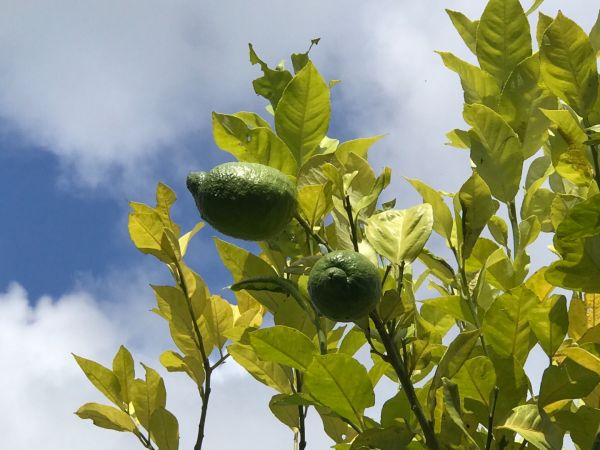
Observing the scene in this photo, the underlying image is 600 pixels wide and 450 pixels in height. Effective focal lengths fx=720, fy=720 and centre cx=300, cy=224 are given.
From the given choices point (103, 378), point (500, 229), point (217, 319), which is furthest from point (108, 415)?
point (500, 229)

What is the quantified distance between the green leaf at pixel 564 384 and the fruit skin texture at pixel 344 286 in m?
0.34

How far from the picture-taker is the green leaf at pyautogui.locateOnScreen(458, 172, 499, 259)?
1.32m

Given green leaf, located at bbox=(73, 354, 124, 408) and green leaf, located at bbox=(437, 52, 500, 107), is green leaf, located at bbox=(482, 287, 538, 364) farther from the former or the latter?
green leaf, located at bbox=(73, 354, 124, 408)

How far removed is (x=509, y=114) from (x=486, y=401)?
0.57 meters

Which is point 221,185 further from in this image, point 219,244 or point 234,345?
point 234,345

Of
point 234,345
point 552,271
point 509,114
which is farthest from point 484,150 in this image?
point 234,345

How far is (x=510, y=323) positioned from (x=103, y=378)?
965 millimetres

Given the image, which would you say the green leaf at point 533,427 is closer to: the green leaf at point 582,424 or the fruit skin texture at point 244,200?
the green leaf at point 582,424

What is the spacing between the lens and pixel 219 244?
1.48m

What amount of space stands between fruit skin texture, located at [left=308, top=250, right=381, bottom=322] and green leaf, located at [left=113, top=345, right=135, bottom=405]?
2.45 feet

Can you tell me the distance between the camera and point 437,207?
1447 millimetres

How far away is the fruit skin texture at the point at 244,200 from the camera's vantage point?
1122mm

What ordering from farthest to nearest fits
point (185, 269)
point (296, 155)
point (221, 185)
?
point (185, 269) < point (296, 155) < point (221, 185)

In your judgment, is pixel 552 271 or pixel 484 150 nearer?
pixel 552 271
